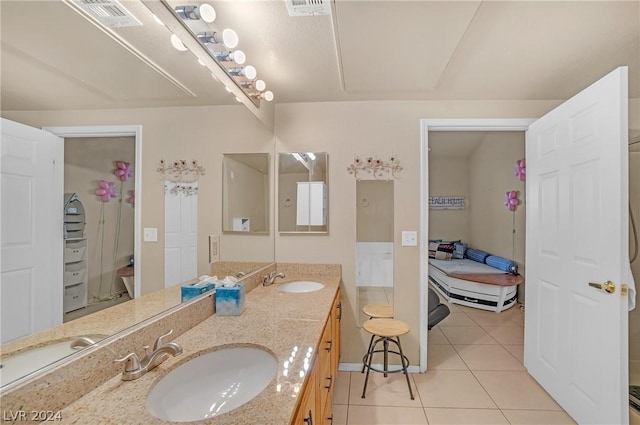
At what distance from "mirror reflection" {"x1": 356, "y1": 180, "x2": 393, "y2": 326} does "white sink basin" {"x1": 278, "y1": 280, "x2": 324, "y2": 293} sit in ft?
1.51

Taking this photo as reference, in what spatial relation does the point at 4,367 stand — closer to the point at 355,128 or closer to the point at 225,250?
the point at 225,250

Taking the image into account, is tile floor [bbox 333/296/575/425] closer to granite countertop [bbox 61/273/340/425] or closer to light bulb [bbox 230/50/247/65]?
granite countertop [bbox 61/273/340/425]

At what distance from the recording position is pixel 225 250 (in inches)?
68.0

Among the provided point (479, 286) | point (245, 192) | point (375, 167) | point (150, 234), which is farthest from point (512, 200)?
point (150, 234)

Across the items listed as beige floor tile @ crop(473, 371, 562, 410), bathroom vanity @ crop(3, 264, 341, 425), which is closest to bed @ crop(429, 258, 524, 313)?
beige floor tile @ crop(473, 371, 562, 410)

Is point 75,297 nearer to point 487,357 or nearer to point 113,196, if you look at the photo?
point 113,196

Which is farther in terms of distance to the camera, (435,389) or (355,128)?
(355,128)

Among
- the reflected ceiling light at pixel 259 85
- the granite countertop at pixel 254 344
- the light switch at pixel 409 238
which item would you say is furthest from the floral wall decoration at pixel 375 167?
the granite countertop at pixel 254 344

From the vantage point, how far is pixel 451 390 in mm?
2135

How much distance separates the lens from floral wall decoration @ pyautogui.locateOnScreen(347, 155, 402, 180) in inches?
94.1

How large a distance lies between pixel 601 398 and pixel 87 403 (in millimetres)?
2408

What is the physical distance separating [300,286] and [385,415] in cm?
102

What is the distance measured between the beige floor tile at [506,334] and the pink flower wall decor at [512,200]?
1890 mm

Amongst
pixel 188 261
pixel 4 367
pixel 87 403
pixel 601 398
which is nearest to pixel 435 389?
pixel 601 398
